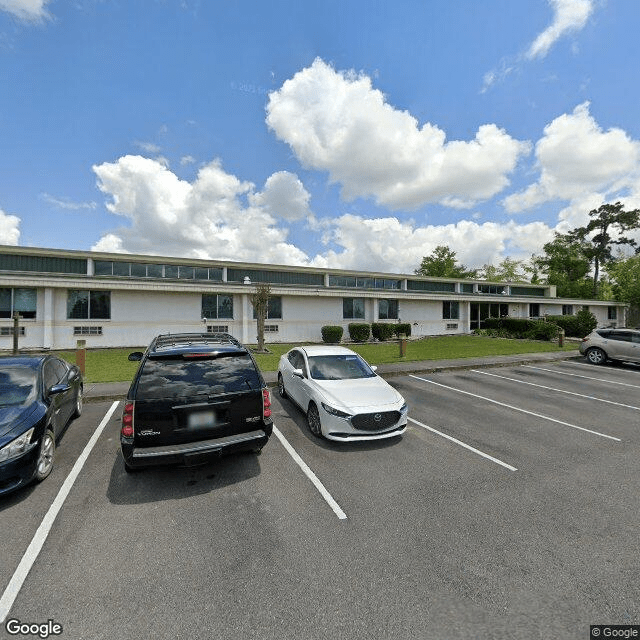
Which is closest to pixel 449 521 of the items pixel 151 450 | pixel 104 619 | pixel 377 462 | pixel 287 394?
pixel 377 462

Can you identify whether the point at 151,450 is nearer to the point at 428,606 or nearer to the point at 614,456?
the point at 428,606

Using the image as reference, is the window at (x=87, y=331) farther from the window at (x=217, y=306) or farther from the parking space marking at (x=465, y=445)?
the parking space marking at (x=465, y=445)

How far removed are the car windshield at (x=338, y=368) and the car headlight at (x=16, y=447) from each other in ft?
14.7

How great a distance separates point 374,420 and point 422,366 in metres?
7.91

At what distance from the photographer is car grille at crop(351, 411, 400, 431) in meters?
5.45

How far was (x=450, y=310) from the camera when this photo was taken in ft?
89.9

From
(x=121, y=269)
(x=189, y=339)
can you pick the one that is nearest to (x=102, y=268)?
(x=121, y=269)

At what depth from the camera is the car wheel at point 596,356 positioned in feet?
47.1

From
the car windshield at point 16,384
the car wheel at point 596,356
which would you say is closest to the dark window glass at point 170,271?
the car windshield at point 16,384

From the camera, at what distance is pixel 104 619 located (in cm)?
240

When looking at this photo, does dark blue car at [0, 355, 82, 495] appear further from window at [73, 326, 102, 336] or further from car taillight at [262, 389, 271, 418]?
window at [73, 326, 102, 336]

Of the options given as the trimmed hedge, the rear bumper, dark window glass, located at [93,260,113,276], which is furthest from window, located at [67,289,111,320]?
the trimmed hedge

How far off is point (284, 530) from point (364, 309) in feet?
67.6

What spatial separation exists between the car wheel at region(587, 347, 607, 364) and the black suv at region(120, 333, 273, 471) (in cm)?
1668
